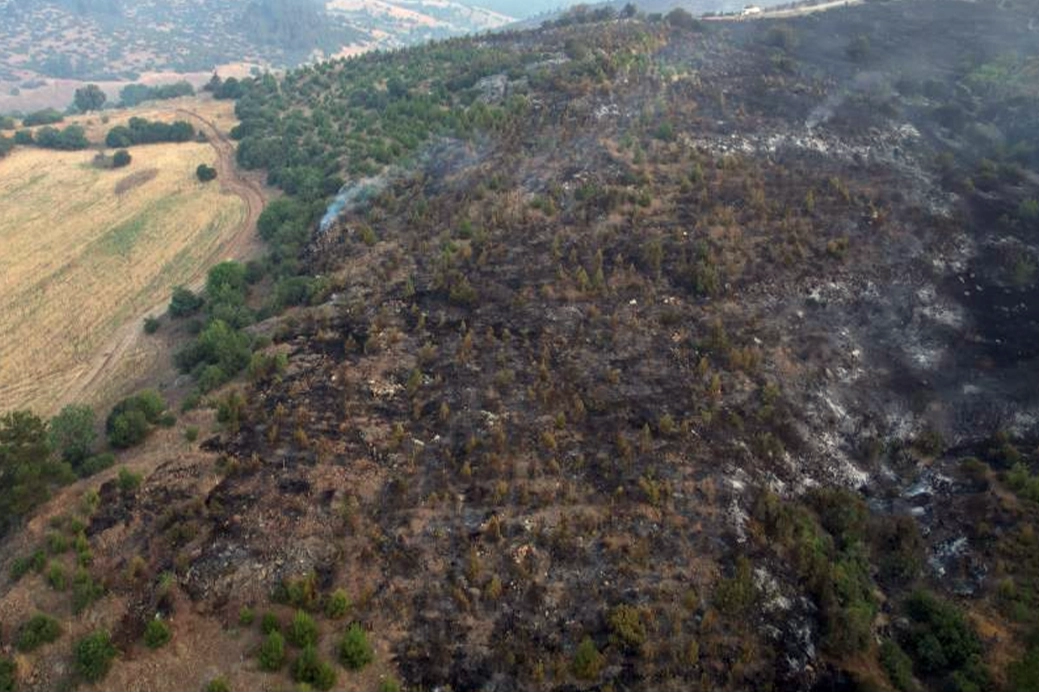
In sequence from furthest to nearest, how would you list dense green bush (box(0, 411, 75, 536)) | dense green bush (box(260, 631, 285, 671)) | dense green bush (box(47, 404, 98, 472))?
1. dense green bush (box(47, 404, 98, 472))
2. dense green bush (box(0, 411, 75, 536))
3. dense green bush (box(260, 631, 285, 671))

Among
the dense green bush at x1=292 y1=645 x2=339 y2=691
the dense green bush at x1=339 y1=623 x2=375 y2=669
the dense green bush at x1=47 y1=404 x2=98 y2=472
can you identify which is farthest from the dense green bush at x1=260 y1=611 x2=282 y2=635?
the dense green bush at x1=47 y1=404 x2=98 y2=472

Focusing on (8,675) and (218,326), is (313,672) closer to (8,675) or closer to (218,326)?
(8,675)

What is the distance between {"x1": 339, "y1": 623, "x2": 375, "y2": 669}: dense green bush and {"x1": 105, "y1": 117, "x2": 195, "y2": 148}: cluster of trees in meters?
62.3

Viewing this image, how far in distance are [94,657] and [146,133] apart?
61376 mm

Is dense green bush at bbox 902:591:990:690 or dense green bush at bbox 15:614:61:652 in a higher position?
dense green bush at bbox 15:614:61:652

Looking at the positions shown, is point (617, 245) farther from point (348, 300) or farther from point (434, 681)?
point (434, 681)

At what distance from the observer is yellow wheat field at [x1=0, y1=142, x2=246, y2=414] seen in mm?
38844

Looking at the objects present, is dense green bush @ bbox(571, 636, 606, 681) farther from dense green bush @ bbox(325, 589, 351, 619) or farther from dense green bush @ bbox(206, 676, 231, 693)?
dense green bush @ bbox(206, 676, 231, 693)

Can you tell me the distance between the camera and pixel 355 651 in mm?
19797

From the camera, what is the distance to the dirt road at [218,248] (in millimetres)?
36938

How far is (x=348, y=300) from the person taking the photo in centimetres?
3725

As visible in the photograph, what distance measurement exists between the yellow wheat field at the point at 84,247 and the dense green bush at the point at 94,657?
19609 millimetres

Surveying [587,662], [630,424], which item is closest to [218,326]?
[630,424]

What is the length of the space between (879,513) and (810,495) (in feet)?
9.42
